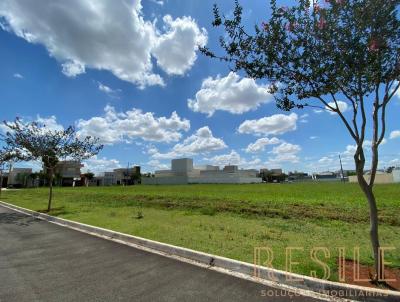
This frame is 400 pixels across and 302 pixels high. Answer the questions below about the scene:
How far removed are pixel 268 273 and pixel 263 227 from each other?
202 inches

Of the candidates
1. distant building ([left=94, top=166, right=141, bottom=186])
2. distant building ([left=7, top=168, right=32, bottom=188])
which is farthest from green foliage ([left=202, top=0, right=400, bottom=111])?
distant building ([left=94, top=166, right=141, bottom=186])

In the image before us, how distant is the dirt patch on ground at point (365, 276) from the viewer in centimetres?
512

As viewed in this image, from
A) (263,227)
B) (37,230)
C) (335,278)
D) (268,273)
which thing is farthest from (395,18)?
(37,230)

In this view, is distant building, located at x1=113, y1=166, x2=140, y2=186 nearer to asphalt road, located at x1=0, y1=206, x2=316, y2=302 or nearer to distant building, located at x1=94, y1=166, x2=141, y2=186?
distant building, located at x1=94, y1=166, x2=141, y2=186

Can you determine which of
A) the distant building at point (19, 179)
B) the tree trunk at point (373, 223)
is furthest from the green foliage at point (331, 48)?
the distant building at point (19, 179)

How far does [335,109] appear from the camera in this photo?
20.5ft

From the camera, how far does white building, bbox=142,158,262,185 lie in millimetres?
112400

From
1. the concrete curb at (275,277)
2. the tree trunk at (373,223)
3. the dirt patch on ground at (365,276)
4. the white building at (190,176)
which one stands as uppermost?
the white building at (190,176)

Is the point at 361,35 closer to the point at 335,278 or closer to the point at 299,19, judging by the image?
the point at 299,19

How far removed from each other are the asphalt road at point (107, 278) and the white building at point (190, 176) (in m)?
103

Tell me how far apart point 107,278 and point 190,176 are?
372 ft

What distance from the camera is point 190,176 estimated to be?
11900 cm

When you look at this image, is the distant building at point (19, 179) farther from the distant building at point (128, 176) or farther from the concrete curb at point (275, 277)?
the concrete curb at point (275, 277)

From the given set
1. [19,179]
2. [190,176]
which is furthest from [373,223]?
[190,176]
